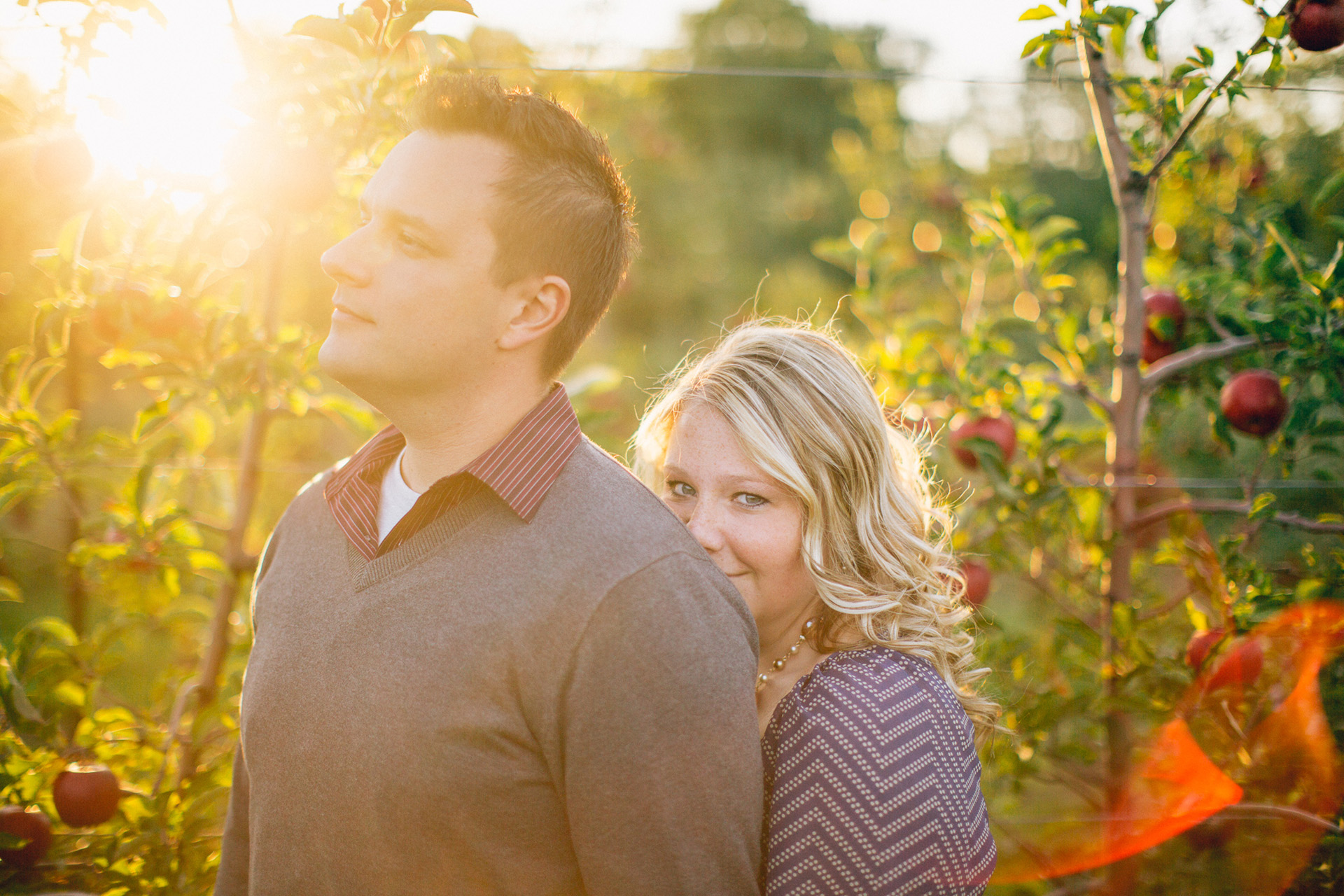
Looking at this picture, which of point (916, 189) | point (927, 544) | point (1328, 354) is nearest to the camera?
point (927, 544)

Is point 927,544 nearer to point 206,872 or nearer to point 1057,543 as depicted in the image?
point 1057,543

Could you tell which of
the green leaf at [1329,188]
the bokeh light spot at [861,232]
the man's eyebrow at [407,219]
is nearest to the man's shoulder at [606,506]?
the man's eyebrow at [407,219]

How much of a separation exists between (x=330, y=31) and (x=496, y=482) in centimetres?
79

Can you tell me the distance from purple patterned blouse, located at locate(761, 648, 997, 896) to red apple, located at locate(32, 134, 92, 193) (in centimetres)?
147

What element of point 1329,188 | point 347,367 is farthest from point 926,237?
point 347,367

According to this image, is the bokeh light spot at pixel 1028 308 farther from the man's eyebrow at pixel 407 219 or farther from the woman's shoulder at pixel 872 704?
the man's eyebrow at pixel 407 219

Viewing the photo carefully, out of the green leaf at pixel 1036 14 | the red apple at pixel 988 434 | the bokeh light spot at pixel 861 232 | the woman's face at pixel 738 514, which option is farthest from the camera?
the bokeh light spot at pixel 861 232

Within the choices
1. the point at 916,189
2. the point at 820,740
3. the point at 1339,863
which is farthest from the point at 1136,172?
the point at 916,189

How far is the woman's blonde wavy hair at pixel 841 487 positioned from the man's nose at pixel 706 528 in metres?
0.11

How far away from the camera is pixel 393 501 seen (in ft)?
3.78

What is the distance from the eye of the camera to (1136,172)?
5.14ft

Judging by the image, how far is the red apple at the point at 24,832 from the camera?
1394mm

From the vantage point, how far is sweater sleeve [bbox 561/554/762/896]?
0.88m

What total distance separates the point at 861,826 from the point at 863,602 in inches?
13.7
